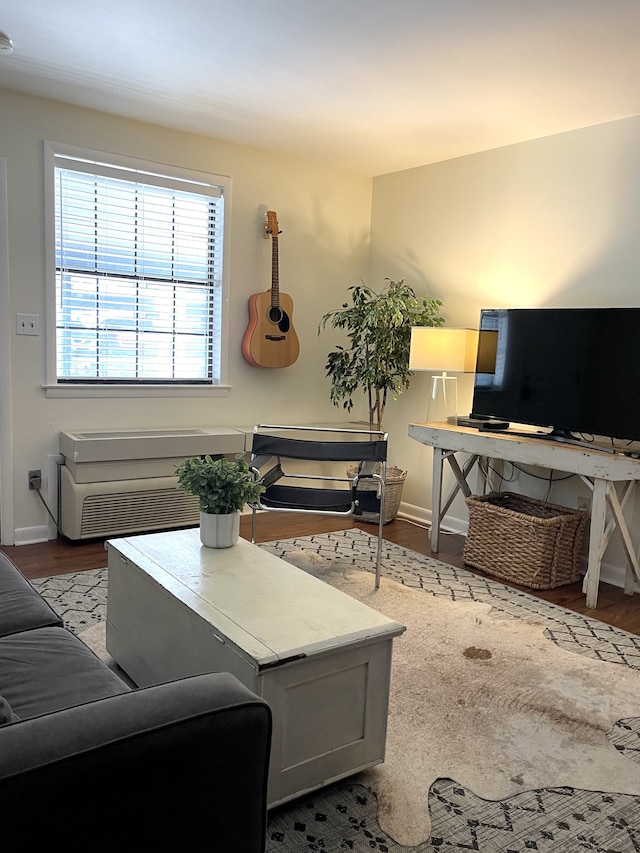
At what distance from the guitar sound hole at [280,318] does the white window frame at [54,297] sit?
0.29 meters

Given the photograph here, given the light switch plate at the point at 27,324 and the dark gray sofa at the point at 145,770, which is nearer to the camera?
the dark gray sofa at the point at 145,770

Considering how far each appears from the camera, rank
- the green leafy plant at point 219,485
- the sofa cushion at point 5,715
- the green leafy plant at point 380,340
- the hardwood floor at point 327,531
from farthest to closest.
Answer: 1. the green leafy plant at point 380,340
2. the hardwood floor at point 327,531
3. the green leafy plant at point 219,485
4. the sofa cushion at point 5,715

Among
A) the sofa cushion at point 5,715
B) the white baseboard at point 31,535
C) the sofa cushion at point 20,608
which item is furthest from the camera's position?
the white baseboard at point 31,535

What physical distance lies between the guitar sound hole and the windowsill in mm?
518

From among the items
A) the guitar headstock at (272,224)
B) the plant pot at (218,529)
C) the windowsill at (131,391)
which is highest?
the guitar headstock at (272,224)

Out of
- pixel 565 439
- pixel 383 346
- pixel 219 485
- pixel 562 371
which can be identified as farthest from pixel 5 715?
pixel 383 346

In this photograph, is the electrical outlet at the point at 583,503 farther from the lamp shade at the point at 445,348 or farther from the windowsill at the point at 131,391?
the windowsill at the point at 131,391

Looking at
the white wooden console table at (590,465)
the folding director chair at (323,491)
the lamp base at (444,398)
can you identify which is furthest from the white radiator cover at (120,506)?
the lamp base at (444,398)

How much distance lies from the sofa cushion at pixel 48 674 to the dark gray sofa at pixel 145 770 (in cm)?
30

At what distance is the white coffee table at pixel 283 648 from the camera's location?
1656mm

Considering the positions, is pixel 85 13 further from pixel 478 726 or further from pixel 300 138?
pixel 478 726

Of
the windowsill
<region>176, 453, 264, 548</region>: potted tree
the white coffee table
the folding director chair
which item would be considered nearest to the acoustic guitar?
the windowsill

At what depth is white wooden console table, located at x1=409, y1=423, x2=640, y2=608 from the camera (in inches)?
120

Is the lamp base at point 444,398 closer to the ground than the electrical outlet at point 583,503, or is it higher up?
higher up
